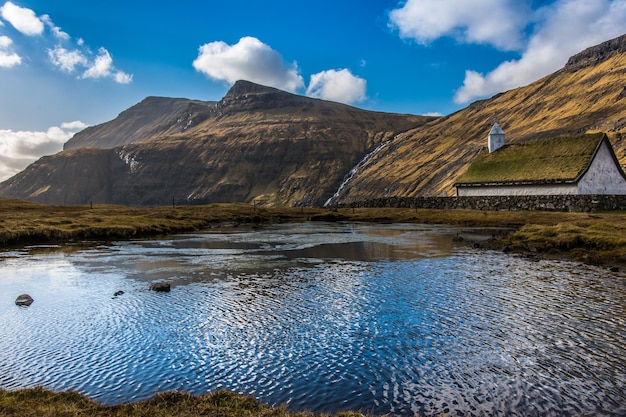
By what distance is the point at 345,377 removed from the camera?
14.3 meters

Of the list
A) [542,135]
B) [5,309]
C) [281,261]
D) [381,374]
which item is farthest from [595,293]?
[542,135]

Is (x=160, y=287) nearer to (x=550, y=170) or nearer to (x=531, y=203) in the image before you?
(x=531, y=203)

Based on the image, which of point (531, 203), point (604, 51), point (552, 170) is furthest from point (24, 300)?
point (604, 51)

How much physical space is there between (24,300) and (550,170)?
8210 centimetres

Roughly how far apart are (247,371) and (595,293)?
19.9m

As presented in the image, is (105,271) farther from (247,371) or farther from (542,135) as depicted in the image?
(542,135)

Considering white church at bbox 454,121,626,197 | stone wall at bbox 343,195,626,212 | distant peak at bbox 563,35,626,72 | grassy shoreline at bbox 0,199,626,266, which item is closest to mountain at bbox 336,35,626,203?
distant peak at bbox 563,35,626,72

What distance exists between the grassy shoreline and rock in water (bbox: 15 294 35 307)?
35.9 metres

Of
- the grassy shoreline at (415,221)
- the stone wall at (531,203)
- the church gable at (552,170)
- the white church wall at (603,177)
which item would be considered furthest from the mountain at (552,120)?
the grassy shoreline at (415,221)

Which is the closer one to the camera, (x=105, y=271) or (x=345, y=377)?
(x=345, y=377)

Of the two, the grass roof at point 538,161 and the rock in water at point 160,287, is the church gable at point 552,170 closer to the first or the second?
the grass roof at point 538,161

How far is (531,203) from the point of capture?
81125mm

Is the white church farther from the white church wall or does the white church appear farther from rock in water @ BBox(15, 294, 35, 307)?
rock in water @ BBox(15, 294, 35, 307)

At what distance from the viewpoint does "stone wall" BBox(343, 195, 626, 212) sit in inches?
2813
